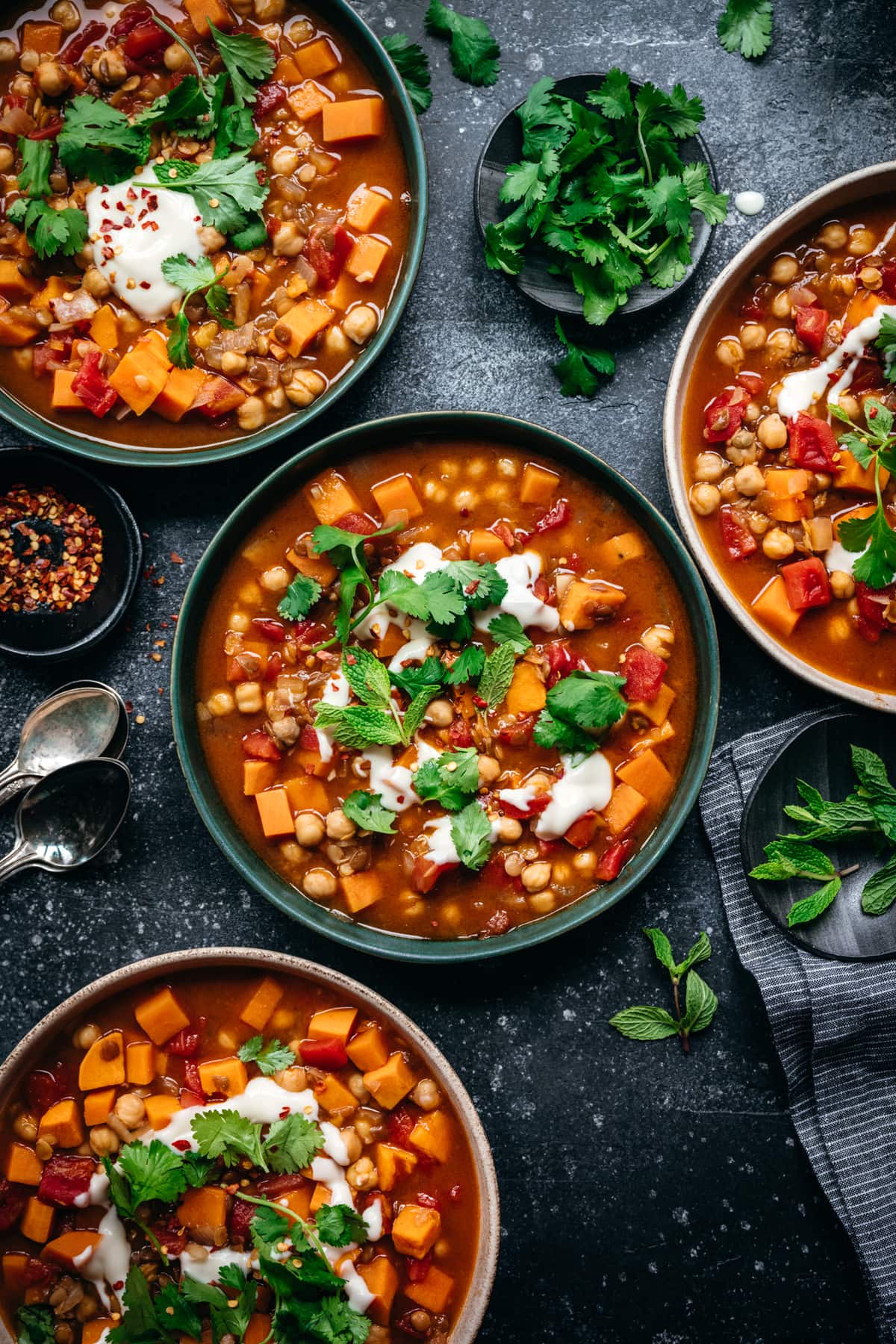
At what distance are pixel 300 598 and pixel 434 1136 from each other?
6.12 ft

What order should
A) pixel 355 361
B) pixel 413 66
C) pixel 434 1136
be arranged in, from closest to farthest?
Result: pixel 434 1136 < pixel 355 361 < pixel 413 66

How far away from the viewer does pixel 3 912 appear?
365 centimetres

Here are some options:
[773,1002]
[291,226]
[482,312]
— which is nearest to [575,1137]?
[773,1002]

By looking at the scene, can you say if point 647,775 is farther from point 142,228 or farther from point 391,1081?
point 142,228

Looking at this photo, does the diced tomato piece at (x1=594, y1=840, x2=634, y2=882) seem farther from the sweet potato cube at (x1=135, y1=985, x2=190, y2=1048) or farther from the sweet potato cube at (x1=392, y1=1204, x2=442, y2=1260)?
Answer: the sweet potato cube at (x1=135, y1=985, x2=190, y2=1048)

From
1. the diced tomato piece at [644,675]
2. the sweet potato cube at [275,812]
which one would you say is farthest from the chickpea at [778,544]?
the sweet potato cube at [275,812]

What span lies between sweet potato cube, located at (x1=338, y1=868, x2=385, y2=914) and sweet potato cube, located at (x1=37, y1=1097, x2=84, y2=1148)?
1149 mm

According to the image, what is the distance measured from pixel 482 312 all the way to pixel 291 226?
0.74m

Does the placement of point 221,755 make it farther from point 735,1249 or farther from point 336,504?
point 735,1249

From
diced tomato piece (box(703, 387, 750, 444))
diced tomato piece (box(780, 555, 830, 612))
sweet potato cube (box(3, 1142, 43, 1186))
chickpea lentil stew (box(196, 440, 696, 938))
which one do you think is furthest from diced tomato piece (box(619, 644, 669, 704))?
sweet potato cube (box(3, 1142, 43, 1186))

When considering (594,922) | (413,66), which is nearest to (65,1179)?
(594,922)

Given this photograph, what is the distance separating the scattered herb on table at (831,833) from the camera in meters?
3.42

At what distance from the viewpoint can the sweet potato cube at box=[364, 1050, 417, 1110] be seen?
333 cm

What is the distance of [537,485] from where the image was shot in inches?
134
